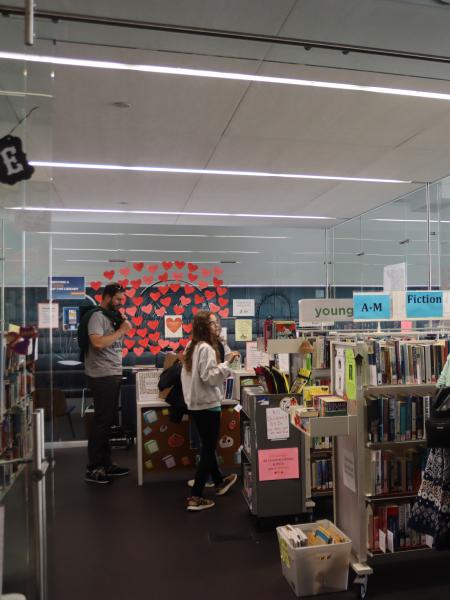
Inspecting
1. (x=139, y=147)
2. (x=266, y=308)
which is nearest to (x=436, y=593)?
(x=139, y=147)

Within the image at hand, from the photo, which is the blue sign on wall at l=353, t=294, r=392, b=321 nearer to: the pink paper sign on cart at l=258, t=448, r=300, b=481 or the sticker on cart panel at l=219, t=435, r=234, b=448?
the pink paper sign on cart at l=258, t=448, r=300, b=481

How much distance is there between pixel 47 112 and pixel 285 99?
202cm

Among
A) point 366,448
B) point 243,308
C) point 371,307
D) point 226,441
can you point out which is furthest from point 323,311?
point 243,308

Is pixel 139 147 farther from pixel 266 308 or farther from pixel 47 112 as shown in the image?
pixel 266 308

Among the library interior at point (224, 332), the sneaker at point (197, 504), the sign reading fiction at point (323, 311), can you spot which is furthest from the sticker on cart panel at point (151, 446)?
the sign reading fiction at point (323, 311)

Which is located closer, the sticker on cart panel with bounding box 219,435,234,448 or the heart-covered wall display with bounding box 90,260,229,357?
the sticker on cart panel with bounding box 219,435,234,448

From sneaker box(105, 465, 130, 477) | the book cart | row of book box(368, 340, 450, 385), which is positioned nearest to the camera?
the book cart

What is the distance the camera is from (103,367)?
459 centimetres

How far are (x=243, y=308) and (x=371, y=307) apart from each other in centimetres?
393

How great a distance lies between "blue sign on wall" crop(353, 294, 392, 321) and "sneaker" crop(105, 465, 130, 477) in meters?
2.96

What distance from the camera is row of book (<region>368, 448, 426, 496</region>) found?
9.46 ft

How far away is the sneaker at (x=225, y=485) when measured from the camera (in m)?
4.33

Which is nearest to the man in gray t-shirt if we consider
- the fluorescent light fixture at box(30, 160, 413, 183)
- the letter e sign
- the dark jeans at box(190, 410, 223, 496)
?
the dark jeans at box(190, 410, 223, 496)

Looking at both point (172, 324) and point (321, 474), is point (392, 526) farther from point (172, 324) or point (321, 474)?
point (172, 324)
